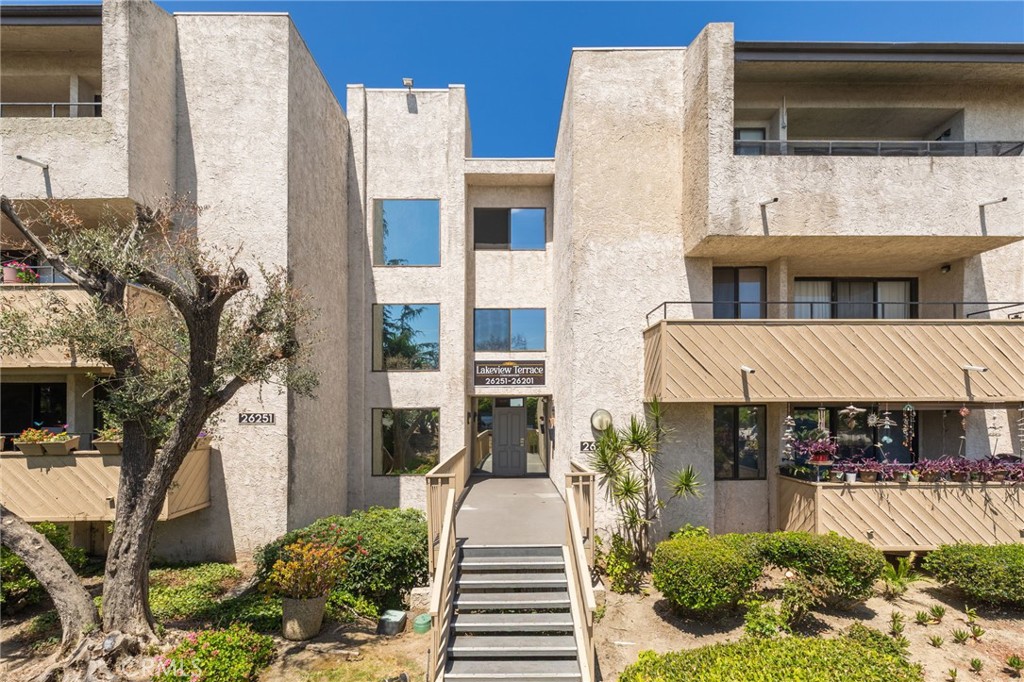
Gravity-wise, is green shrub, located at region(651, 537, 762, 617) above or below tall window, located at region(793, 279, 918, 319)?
below

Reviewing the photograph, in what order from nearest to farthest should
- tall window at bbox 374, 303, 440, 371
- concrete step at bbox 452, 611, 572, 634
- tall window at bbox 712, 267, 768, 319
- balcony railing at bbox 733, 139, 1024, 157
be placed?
concrete step at bbox 452, 611, 572, 634, balcony railing at bbox 733, 139, 1024, 157, tall window at bbox 712, 267, 768, 319, tall window at bbox 374, 303, 440, 371

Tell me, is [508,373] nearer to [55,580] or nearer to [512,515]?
[512,515]

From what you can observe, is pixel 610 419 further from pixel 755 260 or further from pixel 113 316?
pixel 113 316

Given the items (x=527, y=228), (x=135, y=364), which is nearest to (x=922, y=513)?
(x=527, y=228)

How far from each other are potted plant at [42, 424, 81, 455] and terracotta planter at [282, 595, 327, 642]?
554cm

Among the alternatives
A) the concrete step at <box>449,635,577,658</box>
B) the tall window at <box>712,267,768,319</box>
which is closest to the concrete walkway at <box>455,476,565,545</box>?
the concrete step at <box>449,635,577,658</box>

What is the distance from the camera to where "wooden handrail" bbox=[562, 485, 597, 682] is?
6.26 metres

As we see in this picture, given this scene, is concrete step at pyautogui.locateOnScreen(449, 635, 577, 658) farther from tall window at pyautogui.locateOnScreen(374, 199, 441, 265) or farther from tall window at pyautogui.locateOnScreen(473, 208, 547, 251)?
tall window at pyautogui.locateOnScreen(473, 208, 547, 251)

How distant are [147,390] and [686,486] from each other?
31.9 ft

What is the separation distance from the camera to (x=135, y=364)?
278 inches

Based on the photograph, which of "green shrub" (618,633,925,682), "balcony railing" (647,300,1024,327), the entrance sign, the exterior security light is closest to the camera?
"green shrub" (618,633,925,682)

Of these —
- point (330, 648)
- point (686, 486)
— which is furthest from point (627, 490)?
point (330, 648)

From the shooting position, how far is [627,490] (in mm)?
9375

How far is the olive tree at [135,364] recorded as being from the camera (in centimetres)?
650
